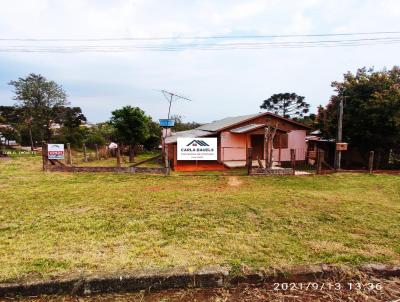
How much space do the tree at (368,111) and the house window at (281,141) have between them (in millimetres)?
2405

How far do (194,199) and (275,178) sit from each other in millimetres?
5184

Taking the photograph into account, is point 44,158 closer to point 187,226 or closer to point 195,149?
point 195,149

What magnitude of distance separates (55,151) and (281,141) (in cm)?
1362

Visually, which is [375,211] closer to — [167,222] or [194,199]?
[194,199]

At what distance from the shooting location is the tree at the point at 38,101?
33.3 m

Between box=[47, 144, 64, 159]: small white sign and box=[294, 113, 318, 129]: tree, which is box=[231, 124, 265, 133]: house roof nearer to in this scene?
box=[294, 113, 318, 129]: tree

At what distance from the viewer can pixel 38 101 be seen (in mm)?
33906

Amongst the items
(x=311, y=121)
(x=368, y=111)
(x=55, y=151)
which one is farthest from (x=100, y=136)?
(x=368, y=111)

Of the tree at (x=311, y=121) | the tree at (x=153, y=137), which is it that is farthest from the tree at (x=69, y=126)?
the tree at (x=311, y=121)

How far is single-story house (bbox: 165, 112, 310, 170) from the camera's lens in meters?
16.9

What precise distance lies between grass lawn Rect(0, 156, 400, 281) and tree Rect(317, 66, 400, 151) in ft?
21.9

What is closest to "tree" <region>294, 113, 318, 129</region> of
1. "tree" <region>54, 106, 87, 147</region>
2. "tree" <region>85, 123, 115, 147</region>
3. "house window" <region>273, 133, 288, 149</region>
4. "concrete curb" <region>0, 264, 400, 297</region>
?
"house window" <region>273, 133, 288, 149</region>

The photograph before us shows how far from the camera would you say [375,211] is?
21.3 feet

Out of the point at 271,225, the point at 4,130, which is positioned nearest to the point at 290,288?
the point at 271,225
